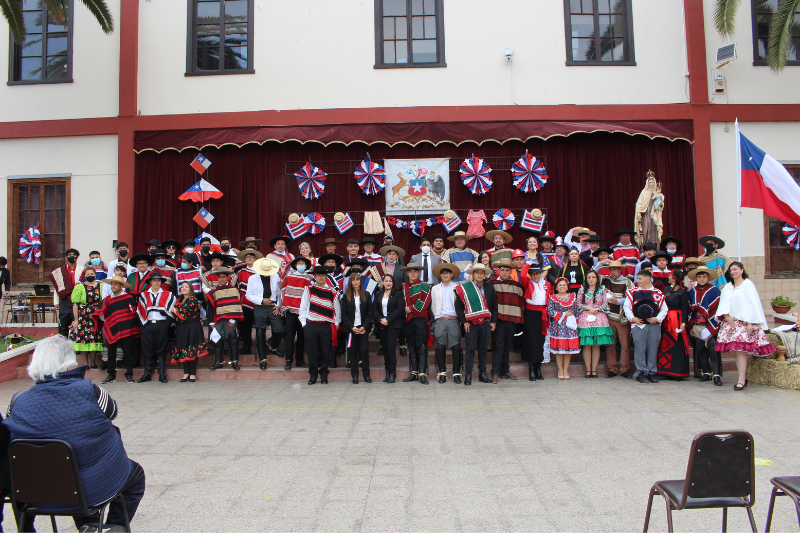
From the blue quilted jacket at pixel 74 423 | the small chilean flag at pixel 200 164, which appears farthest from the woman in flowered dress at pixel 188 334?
the blue quilted jacket at pixel 74 423

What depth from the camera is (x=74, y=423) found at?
362 centimetres

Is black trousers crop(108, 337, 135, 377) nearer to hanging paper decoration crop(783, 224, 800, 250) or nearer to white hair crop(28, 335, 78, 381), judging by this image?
white hair crop(28, 335, 78, 381)

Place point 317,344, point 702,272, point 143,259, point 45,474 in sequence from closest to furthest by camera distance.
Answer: point 45,474, point 317,344, point 702,272, point 143,259

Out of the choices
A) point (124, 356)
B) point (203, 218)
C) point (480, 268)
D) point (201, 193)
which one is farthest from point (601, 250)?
point (201, 193)

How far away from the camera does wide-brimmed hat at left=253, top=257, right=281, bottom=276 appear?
35.4 feet

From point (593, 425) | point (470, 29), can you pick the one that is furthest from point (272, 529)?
point (470, 29)

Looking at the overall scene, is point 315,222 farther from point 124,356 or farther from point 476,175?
point 124,356

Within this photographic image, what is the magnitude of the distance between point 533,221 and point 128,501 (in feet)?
37.4

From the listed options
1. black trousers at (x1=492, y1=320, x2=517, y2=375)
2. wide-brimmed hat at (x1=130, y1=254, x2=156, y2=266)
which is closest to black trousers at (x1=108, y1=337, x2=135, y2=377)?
wide-brimmed hat at (x1=130, y1=254, x2=156, y2=266)

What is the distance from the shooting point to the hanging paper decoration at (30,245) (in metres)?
14.6

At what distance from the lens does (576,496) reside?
480cm

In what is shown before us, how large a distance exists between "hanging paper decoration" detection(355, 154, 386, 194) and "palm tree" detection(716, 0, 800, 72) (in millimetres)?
8169

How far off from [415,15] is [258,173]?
541cm

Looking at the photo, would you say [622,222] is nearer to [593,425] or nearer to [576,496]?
[593,425]
